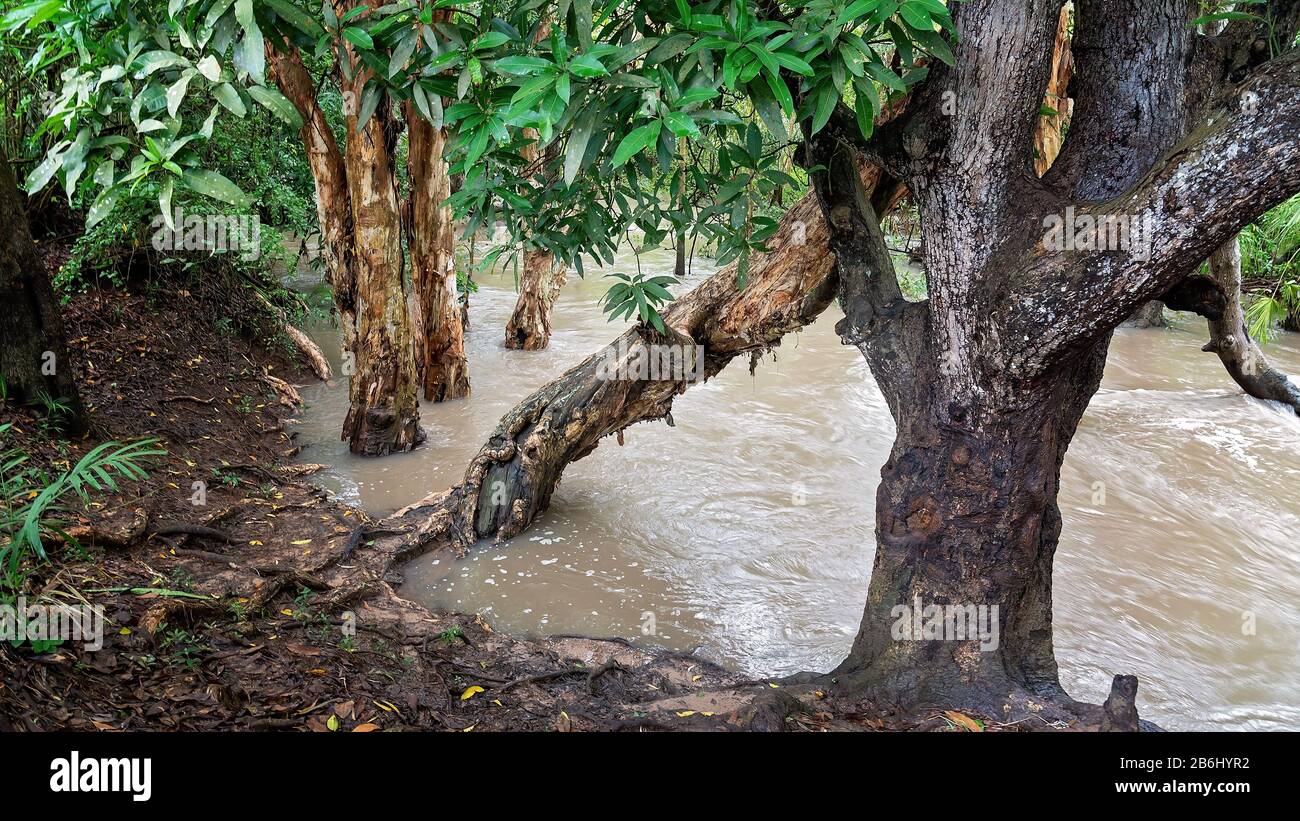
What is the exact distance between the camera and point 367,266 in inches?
244

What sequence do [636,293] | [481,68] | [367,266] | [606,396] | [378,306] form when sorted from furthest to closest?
[378,306] → [367,266] → [606,396] → [636,293] → [481,68]

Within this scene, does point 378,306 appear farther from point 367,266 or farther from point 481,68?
point 481,68

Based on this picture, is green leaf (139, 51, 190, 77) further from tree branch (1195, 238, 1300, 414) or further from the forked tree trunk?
tree branch (1195, 238, 1300, 414)

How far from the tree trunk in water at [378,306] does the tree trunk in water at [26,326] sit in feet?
6.55

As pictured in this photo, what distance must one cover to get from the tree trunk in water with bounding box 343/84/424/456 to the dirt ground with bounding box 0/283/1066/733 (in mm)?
898

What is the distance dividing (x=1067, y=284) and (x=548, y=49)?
175 centimetres

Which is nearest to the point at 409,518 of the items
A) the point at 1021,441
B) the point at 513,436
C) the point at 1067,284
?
the point at 513,436

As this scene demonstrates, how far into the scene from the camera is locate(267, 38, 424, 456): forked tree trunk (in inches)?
233

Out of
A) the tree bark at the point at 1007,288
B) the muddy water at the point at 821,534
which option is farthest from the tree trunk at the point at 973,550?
the muddy water at the point at 821,534

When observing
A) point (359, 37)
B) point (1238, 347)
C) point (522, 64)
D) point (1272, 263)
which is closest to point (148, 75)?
point (359, 37)

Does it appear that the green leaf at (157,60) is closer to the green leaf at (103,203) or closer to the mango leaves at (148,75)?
the mango leaves at (148,75)

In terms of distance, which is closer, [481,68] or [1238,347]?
[481,68]

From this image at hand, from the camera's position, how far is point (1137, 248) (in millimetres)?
2594

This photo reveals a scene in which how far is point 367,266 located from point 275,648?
11.6 ft
